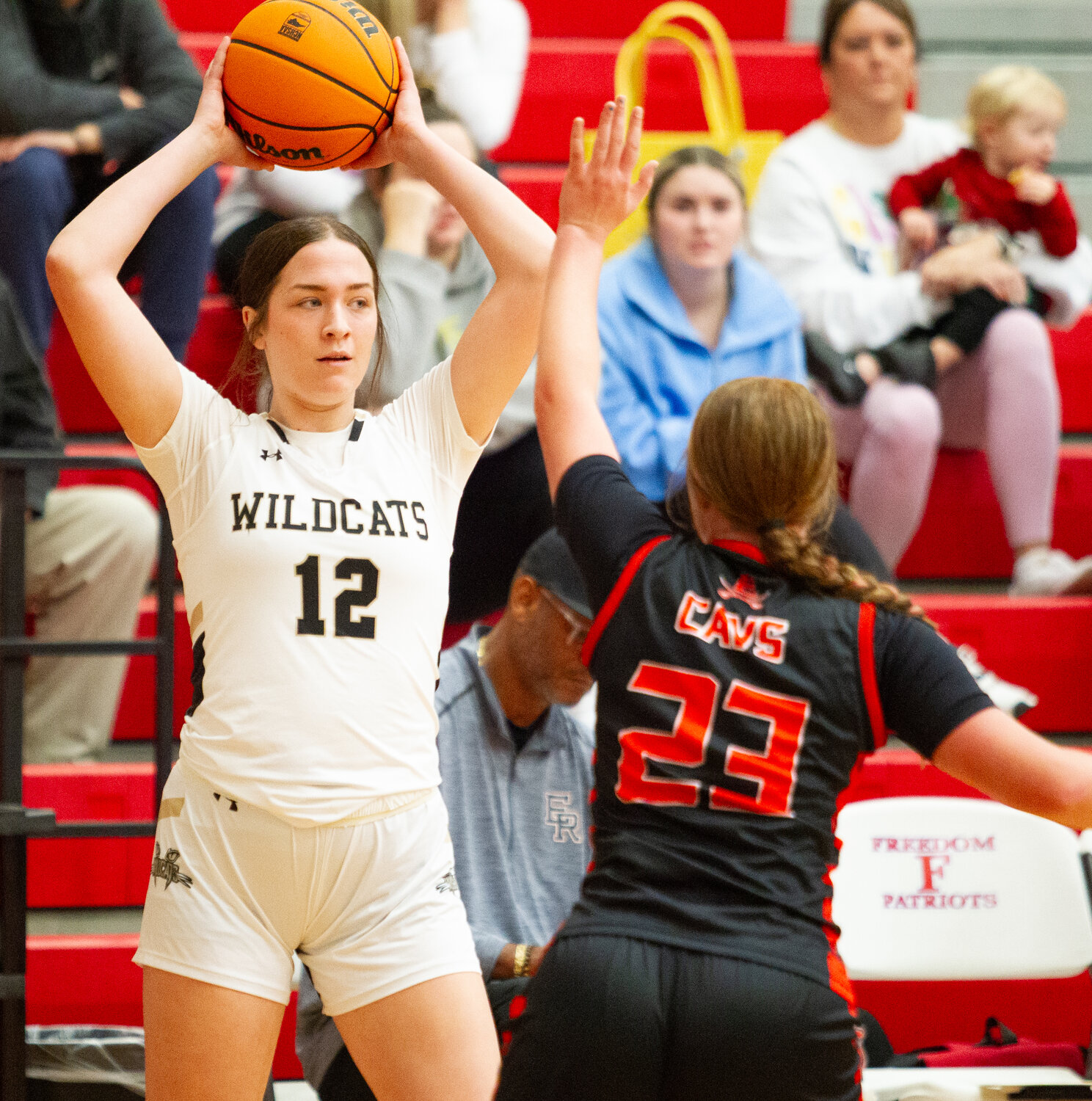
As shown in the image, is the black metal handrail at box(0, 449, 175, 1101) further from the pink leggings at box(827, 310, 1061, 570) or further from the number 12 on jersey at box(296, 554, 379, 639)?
the pink leggings at box(827, 310, 1061, 570)

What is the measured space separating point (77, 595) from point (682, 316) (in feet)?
5.58

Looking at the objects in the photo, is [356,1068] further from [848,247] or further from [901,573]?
[848,247]

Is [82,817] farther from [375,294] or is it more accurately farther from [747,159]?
[747,159]

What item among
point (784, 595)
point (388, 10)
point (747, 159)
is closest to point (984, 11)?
point (747, 159)

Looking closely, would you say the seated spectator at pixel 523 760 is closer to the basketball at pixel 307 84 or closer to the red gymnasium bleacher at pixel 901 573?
the red gymnasium bleacher at pixel 901 573

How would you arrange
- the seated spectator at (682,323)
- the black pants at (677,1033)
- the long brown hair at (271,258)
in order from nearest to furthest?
the black pants at (677,1033)
the long brown hair at (271,258)
the seated spectator at (682,323)

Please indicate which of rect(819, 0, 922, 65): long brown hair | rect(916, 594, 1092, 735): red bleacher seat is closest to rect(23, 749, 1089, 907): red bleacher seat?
rect(916, 594, 1092, 735): red bleacher seat

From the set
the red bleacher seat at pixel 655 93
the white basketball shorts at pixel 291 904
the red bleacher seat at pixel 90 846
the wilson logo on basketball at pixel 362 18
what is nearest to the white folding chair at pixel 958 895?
the red bleacher seat at pixel 90 846

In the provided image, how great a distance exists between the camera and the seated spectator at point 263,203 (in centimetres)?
420

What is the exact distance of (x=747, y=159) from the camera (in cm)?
491

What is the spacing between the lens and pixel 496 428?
146 inches

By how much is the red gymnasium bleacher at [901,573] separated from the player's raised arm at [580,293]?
2.50 ft

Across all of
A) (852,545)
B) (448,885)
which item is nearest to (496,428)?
(852,545)

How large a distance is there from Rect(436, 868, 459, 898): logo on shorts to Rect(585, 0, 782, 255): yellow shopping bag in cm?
288
